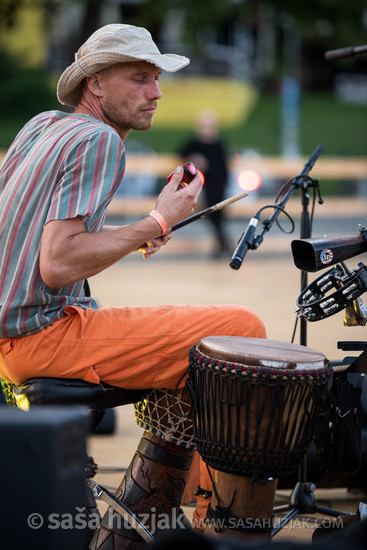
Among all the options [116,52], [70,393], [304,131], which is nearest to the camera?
[70,393]

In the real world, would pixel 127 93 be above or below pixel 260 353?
above

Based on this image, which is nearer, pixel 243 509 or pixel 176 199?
pixel 243 509

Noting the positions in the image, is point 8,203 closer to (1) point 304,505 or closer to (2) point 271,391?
(2) point 271,391

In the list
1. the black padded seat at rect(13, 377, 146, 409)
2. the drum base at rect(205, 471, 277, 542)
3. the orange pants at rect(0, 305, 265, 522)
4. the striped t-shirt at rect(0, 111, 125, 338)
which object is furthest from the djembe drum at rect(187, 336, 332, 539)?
the striped t-shirt at rect(0, 111, 125, 338)

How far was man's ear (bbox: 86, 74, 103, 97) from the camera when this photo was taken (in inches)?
111

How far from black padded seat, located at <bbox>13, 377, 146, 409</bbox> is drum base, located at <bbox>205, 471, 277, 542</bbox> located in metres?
0.44

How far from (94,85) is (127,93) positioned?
12cm

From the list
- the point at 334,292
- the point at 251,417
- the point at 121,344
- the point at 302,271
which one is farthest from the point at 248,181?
the point at 251,417

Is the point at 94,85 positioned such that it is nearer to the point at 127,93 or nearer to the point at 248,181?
the point at 127,93

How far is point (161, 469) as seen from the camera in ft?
9.16


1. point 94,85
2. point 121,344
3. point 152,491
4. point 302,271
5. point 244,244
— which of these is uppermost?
point 94,85

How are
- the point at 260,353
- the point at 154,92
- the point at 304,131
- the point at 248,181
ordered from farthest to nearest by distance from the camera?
the point at 304,131 → the point at 248,181 → the point at 154,92 → the point at 260,353

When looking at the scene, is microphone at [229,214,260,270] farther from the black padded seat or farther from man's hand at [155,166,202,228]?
the black padded seat

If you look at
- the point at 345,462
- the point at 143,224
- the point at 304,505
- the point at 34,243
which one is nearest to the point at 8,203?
the point at 34,243
